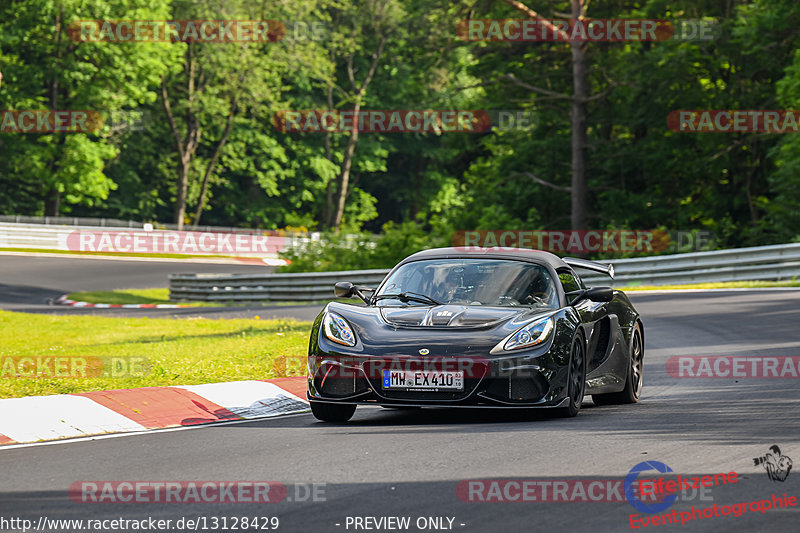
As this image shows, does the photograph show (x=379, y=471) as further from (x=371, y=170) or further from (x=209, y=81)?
(x=371, y=170)

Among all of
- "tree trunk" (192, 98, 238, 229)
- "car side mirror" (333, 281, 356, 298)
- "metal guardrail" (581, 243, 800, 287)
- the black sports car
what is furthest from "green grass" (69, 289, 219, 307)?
"tree trunk" (192, 98, 238, 229)

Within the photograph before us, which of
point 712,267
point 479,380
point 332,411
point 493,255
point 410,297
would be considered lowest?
point 712,267

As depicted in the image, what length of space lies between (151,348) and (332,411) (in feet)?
21.8

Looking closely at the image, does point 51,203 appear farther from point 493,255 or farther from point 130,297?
point 493,255

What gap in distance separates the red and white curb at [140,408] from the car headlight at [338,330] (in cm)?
120

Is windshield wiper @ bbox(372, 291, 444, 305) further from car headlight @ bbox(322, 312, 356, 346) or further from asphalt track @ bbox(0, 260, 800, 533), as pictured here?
asphalt track @ bbox(0, 260, 800, 533)

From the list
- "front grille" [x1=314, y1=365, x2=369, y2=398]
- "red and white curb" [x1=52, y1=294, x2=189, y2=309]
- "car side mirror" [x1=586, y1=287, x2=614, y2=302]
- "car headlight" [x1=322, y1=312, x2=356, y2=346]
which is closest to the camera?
"front grille" [x1=314, y1=365, x2=369, y2=398]

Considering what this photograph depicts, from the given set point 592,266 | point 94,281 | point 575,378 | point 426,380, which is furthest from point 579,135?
point 426,380

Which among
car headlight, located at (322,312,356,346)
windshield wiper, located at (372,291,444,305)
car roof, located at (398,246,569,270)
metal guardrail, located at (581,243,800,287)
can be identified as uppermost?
car roof, located at (398,246,569,270)

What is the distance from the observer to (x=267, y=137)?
7150cm

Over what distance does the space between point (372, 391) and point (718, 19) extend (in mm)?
30614

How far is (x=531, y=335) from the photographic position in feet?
29.3

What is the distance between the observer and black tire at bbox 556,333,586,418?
30.2 feet

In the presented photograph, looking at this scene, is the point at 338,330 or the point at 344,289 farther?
the point at 344,289
